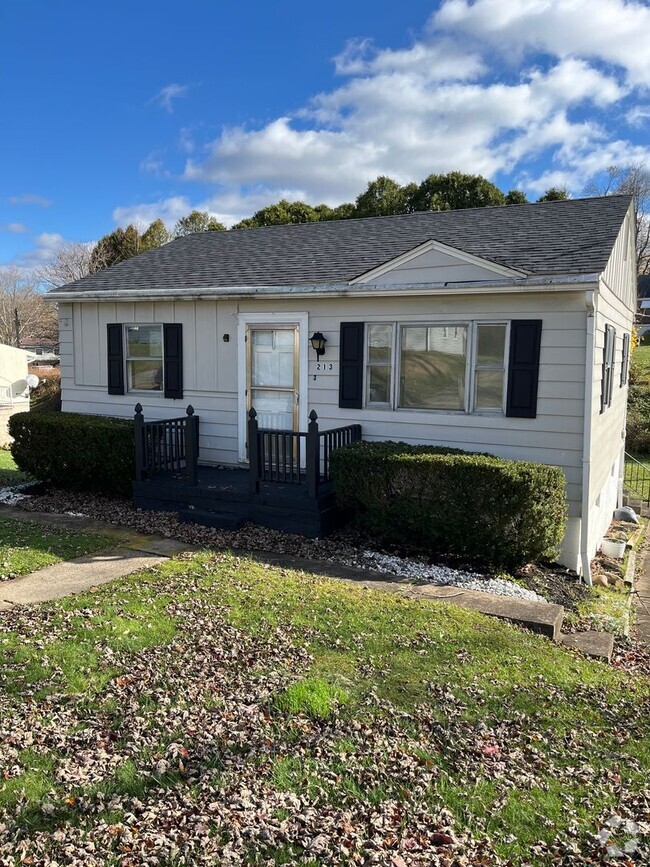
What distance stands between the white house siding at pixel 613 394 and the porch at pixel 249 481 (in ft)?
10.5

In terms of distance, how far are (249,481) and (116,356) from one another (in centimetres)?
399

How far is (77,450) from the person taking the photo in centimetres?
958

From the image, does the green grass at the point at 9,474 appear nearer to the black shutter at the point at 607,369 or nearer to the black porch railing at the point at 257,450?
the black porch railing at the point at 257,450

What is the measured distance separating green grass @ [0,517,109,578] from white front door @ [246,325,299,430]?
3213 mm

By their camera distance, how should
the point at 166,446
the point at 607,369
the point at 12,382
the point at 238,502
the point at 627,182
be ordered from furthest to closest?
the point at 627,182 < the point at 12,382 < the point at 607,369 < the point at 166,446 < the point at 238,502

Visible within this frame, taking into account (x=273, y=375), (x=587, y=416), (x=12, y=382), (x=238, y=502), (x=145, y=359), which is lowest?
(x=238, y=502)

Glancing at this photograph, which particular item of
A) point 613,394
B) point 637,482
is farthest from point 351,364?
point 637,482

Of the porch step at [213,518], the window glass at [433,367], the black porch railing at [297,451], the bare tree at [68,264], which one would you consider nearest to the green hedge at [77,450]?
the porch step at [213,518]

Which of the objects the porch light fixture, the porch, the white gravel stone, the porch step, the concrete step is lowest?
the concrete step

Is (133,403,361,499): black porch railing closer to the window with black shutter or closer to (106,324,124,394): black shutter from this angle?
the window with black shutter

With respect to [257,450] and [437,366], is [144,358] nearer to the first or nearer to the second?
[257,450]

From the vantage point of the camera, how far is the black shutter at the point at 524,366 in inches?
296

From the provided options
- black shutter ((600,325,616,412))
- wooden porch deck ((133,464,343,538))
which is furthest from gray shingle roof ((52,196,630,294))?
wooden porch deck ((133,464,343,538))

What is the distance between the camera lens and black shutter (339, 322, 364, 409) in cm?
870
